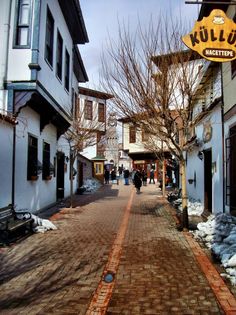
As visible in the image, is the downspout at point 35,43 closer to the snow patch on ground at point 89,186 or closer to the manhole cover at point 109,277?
the manhole cover at point 109,277

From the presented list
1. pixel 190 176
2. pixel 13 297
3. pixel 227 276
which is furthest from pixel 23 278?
pixel 190 176

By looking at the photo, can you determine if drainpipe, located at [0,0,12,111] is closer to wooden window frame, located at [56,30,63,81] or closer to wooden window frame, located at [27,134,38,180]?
wooden window frame, located at [27,134,38,180]

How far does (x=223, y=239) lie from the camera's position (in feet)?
23.3

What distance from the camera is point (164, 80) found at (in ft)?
29.1

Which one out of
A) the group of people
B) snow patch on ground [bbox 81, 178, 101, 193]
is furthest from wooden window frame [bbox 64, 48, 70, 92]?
snow patch on ground [bbox 81, 178, 101, 193]

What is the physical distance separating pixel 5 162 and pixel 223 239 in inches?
228

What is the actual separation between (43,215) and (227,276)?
7.99 metres

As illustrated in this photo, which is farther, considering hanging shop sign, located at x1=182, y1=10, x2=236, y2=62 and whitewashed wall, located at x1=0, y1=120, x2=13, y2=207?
whitewashed wall, located at x1=0, y1=120, x2=13, y2=207

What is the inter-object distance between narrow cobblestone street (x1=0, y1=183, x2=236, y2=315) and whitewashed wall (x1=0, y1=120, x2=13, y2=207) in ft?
4.75

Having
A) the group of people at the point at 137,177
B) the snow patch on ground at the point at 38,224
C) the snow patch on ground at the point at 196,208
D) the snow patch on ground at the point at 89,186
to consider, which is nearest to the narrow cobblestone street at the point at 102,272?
the snow patch on ground at the point at 38,224

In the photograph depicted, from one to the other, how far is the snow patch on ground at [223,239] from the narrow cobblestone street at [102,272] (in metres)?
0.46

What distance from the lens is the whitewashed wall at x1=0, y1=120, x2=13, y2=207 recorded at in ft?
28.6

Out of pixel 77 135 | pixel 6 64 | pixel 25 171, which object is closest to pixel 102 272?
pixel 25 171

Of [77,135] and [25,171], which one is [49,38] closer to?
[77,135]
